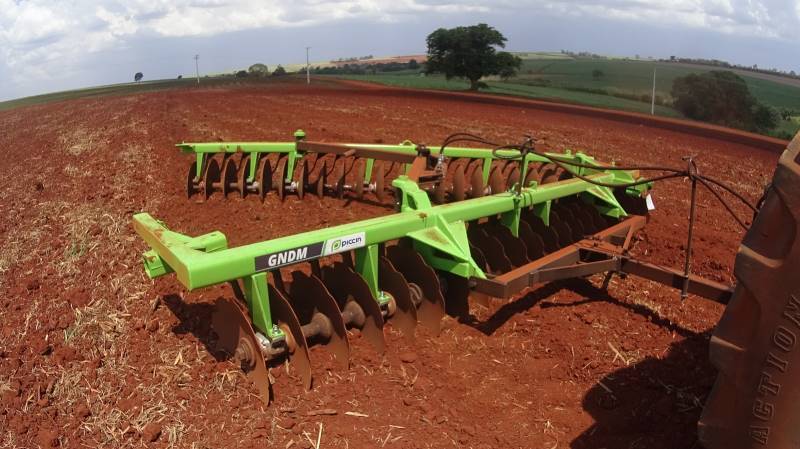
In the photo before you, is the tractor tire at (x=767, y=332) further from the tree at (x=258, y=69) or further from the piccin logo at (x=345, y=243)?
the tree at (x=258, y=69)

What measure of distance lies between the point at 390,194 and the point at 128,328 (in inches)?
128

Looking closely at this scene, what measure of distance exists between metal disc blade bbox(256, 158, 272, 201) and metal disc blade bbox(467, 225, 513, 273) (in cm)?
292

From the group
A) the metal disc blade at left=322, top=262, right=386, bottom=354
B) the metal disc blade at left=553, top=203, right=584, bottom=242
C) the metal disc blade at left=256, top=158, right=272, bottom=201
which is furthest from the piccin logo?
the metal disc blade at left=256, top=158, right=272, bottom=201

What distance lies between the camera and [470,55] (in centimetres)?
3653

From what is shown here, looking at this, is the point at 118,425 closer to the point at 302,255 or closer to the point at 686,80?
the point at 302,255

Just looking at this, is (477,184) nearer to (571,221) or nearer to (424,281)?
(571,221)

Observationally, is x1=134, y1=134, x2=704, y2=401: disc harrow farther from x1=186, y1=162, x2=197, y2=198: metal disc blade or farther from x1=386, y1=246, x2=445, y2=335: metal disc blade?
x1=186, y1=162, x2=197, y2=198: metal disc blade

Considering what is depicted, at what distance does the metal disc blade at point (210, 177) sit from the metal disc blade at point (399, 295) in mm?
3440

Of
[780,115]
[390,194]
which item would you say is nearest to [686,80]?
[780,115]

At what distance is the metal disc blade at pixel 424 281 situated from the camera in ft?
10.7

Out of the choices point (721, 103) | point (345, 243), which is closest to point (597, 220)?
point (345, 243)

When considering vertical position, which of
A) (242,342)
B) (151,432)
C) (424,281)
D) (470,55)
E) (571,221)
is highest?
(470,55)

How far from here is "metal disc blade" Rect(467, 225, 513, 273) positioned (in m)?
3.73

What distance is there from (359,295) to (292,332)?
1.56 ft
